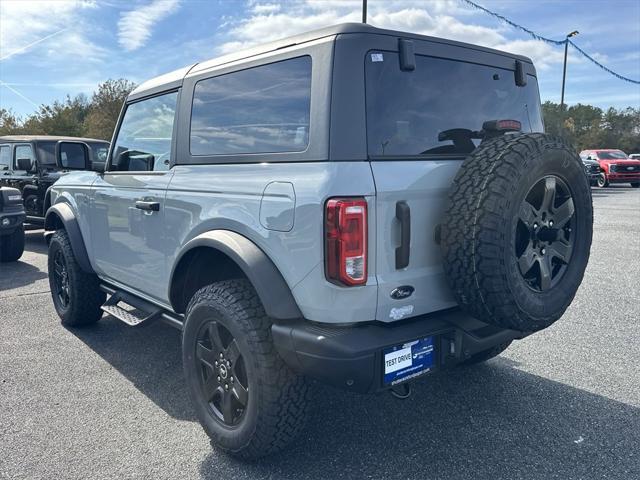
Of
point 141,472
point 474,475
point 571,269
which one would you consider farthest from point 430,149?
point 141,472

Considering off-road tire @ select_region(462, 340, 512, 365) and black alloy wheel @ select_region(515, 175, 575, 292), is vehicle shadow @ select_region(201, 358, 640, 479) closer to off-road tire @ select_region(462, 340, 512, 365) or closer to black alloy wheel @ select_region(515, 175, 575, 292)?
off-road tire @ select_region(462, 340, 512, 365)

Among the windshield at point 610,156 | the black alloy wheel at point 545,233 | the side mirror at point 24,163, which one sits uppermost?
the side mirror at point 24,163

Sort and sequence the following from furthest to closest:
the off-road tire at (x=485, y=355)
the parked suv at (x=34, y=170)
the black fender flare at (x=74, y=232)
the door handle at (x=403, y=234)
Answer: the parked suv at (x=34, y=170) → the black fender flare at (x=74, y=232) → the off-road tire at (x=485, y=355) → the door handle at (x=403, y=234)

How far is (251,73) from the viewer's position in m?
2.77

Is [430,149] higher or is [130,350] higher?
[430,149]

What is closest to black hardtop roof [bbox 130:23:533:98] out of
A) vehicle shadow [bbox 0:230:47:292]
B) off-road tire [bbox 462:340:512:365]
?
off-road tire [bbox 462:340:512:365]

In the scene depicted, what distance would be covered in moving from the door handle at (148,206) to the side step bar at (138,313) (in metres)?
0.67

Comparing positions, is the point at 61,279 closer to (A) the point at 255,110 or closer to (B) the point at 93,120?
(A) the point at 255,110

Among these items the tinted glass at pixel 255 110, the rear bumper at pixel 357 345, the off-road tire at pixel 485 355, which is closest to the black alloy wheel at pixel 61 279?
the tinted glass at pixel 255 110

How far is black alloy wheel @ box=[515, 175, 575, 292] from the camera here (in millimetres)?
2439

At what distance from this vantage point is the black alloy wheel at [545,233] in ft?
8.00

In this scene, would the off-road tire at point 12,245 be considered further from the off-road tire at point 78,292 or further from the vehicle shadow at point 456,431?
the vehicle shadow at point 456,431

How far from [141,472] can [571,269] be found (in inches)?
92.1

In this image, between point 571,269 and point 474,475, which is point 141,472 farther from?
point 571,269
